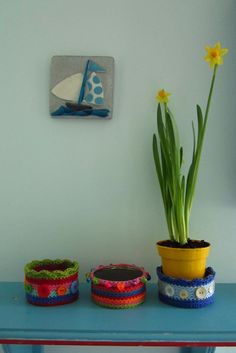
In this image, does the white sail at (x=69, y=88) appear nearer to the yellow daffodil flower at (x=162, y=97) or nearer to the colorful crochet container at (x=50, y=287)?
the yellow daffodil flower at (x=162, y=97)

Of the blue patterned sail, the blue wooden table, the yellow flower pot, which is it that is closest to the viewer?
the blue wooden table

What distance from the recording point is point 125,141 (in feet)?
2.71

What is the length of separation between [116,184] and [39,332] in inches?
16.0

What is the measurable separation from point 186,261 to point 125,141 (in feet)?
1.16

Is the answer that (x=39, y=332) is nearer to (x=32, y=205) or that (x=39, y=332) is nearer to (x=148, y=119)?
(x=32, y=205)

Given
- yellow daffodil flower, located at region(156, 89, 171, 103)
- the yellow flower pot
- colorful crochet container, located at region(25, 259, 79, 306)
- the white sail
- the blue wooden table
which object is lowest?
the blue wooden table

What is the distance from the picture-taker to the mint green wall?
82 centimetres

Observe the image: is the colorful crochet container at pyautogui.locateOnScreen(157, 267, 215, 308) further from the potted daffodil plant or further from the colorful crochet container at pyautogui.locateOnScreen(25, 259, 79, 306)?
the colorful crochet container at pyautogui.locateOnScreen(25, 259, 79, 306)

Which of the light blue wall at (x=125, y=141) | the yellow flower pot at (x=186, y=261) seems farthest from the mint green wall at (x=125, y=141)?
the yellow flower pot at (x=186, y=261)

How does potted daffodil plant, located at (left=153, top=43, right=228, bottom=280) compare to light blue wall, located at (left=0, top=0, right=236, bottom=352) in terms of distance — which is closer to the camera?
potted daffodil plant, located at (left=153, top=43, right=228, bottom=280)

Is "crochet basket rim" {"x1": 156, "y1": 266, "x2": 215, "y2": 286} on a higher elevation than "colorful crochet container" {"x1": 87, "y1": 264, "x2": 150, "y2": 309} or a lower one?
higher

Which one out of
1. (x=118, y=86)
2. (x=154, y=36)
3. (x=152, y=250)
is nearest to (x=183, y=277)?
(x=152, y=250)

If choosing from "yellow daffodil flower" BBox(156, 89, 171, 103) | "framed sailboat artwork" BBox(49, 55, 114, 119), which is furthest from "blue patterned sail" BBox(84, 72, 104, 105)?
"yellow daffodil flower" BBox(156, 89, 171, 103)

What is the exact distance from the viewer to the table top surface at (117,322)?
55cm
